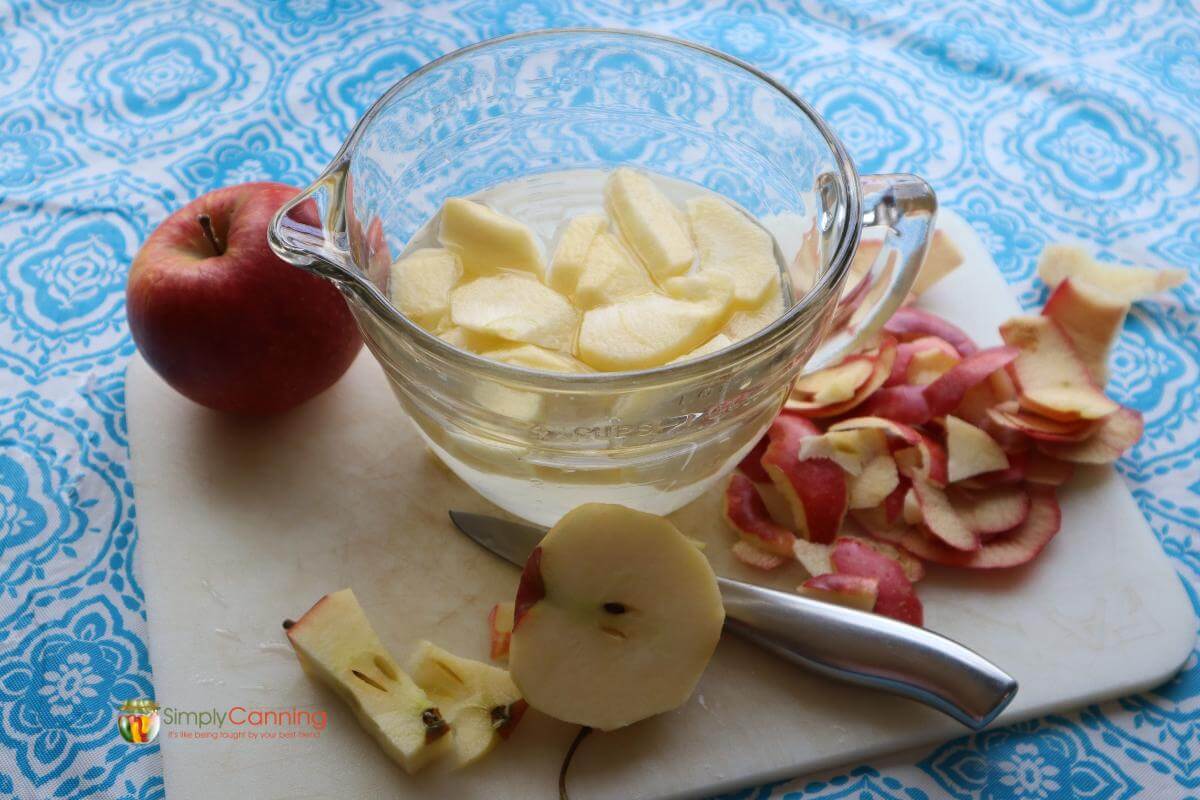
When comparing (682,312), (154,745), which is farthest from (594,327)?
(154,745)

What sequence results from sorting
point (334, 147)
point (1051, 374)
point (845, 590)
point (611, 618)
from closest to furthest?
point (611, 618)
point (845, 590)
point (1051, 374)
point (334, 147)

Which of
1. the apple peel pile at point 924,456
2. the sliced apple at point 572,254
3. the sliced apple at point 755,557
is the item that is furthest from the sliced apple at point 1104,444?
the sliced apple at point 572,254

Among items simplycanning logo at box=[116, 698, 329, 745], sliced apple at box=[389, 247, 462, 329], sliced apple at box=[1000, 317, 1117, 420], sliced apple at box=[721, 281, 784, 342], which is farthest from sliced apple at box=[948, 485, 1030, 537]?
simplycanning logo at box=[116, 698, 329, 745]

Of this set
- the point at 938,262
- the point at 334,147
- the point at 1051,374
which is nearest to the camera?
the point at 1051,374

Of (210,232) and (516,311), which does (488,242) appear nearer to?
(516,311)

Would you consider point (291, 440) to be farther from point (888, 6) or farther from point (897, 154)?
point (888, 6)

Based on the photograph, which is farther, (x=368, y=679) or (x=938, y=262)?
(x=938, y=262)

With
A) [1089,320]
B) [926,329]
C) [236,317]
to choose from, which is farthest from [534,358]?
[1089,320]
